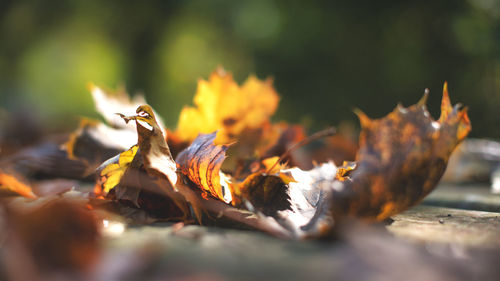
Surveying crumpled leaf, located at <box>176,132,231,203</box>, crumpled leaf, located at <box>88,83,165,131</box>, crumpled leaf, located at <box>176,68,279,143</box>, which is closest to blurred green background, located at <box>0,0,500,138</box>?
crumpled leaf, located at <box>176,68,279,143</box>

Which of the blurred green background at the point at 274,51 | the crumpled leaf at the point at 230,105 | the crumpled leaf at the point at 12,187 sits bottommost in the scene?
the crumpled leaf at the point at 12,187

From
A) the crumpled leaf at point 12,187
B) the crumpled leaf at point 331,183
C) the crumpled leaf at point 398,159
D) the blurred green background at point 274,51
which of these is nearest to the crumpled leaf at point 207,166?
the crumpled leaf at point 331,183

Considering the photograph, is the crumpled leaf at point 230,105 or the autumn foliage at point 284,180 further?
the crumpled leaf at point 230,105

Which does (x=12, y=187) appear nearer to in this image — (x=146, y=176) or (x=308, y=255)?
(x=146, y=176)

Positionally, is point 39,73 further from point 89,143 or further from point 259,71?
point 89,143

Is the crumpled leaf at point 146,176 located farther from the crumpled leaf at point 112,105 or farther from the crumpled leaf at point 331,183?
the crumpled leaf at point 112,105

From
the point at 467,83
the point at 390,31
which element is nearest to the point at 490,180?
the point at 467,83

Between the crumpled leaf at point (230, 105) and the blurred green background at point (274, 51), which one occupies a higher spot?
the blurred green background at point (274, 51)
